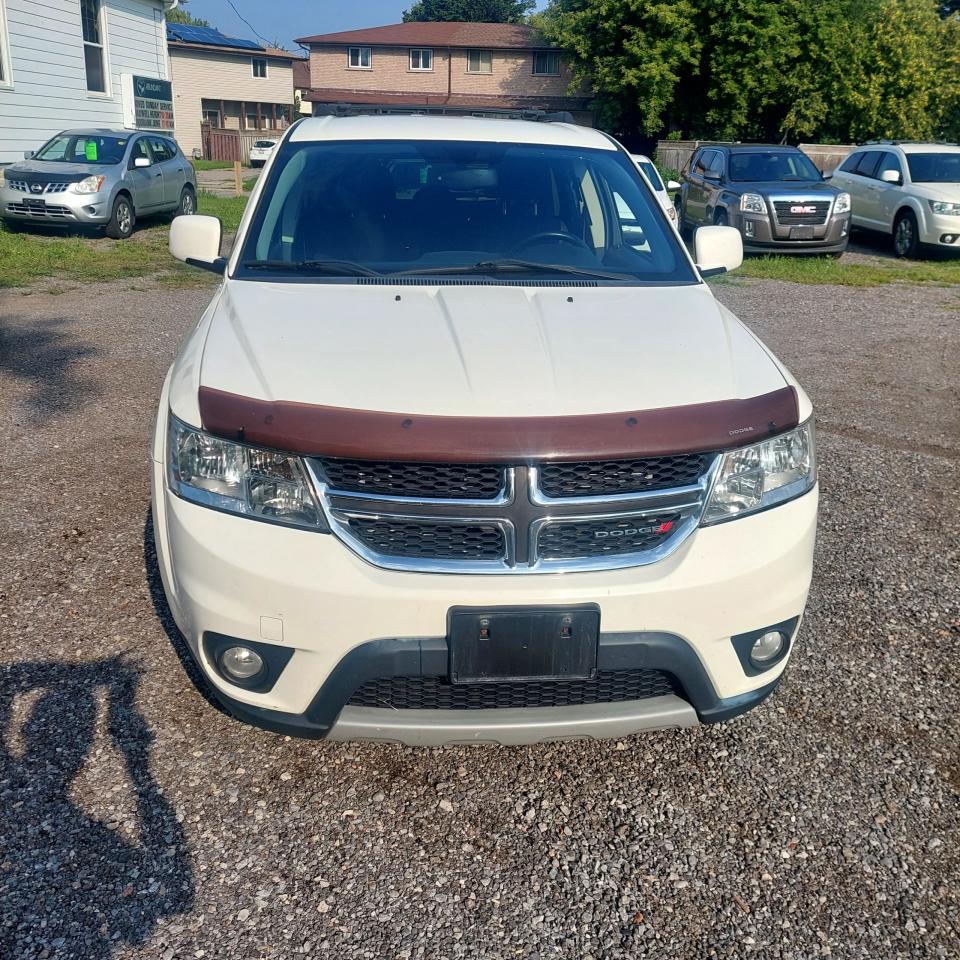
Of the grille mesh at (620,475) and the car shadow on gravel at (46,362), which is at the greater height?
the grille mesh at (620,475)

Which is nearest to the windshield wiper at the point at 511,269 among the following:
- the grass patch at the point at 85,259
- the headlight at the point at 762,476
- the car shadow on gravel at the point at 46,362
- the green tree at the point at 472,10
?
the headlight at the point at 762,476

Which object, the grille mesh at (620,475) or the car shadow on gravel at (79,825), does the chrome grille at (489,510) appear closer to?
the grille mesh at (620,475)

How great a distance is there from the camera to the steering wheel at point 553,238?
3768 mm

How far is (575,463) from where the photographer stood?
7.88 feet

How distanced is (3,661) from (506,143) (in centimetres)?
284

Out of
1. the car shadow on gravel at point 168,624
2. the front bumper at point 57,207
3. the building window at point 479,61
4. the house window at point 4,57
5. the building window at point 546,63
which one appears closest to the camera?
the car shadow on gravel at point 168,624

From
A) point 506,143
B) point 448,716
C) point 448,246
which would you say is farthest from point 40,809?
point 506,143

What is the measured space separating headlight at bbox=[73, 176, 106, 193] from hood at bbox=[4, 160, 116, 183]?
73mm

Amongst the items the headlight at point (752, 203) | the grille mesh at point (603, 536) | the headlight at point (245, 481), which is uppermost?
the headlight at point (245, 481)

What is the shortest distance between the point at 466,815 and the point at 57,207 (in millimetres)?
13684

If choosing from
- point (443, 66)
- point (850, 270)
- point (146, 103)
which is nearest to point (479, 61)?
point (443, 66)

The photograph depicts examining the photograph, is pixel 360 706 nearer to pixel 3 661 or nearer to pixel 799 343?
pixel 3 661

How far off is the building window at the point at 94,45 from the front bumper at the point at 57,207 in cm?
609

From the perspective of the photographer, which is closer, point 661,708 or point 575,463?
point 575,463
